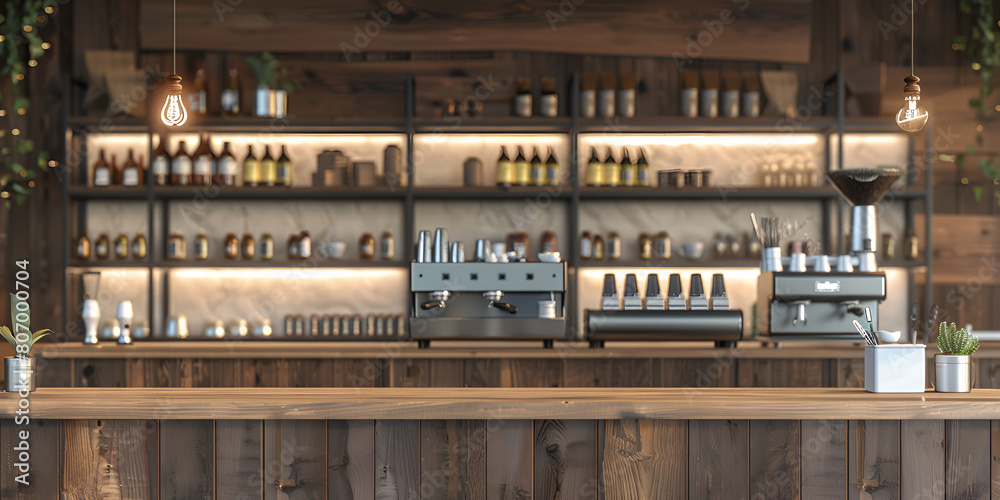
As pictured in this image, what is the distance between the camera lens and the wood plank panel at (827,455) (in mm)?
1789

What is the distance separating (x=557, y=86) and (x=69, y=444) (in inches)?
127

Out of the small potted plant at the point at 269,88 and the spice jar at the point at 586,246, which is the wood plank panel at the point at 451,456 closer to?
the spice jar at the point at 586,246

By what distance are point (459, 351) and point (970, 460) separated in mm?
2171

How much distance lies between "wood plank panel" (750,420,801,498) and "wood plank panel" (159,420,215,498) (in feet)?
4.44

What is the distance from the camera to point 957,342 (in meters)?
1.93

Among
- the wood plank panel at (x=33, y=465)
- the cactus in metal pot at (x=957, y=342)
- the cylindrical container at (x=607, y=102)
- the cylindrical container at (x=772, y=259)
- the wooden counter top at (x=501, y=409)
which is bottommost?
the wood plank panel at (x=33, y=465)

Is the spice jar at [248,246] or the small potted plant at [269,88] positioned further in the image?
the spice jar at [248,246]

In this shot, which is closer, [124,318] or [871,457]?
[871,457]

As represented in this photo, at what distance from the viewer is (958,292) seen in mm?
4277

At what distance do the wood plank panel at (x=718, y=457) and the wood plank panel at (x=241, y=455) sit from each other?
108 cm

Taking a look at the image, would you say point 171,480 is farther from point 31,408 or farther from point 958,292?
point 958,292

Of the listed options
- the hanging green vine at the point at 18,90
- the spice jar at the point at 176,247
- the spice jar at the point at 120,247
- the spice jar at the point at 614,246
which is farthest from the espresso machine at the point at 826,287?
the hanging green vine at the point at 18,90

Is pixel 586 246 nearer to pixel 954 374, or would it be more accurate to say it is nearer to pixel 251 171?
pixel 251 171

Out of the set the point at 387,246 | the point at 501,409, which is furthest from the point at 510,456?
the point at 387,246
